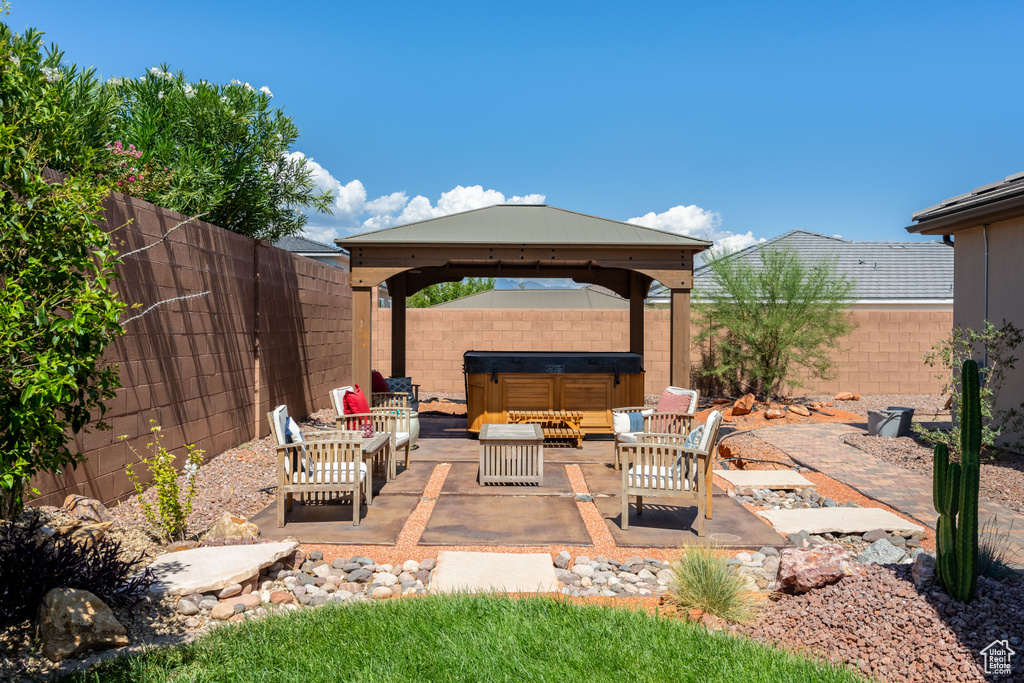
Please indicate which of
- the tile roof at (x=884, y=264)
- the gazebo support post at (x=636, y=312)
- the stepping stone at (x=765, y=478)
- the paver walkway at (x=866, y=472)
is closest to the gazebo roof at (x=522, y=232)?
the gazebo support post at (x=636, y=312)

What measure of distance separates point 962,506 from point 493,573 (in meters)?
2.73

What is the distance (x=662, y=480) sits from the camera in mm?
5219

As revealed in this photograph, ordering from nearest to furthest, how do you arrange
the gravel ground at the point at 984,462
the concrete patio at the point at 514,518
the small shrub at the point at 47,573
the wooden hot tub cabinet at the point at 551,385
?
the small shrub at the point at 47,573
the concrete patio at the point at 514,518
the gravel ground at the point at 984,462
the wooden hot tub cabinet at the point at 551,385

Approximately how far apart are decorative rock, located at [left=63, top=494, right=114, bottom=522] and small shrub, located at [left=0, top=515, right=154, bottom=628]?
0.89 meters

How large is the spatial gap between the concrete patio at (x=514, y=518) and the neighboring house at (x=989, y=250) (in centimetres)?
483

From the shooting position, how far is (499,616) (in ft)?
10.8

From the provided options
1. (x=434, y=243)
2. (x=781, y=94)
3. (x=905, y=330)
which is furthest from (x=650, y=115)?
(x=434, y=243)

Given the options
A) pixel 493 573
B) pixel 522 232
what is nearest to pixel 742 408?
pixel 522 232

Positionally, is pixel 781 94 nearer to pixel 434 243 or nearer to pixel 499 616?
pixel 434 243

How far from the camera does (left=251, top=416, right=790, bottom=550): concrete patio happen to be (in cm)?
482

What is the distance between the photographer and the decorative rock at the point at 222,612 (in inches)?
136

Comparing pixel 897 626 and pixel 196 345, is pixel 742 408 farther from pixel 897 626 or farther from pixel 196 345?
pixel 196 345

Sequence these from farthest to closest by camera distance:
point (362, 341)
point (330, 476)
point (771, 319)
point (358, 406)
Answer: point (771, 319) → point (362, 341) → point (358, 406) → point (330, 476)

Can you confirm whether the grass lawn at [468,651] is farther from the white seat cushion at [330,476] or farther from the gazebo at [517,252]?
the gazebo at [517,252]
